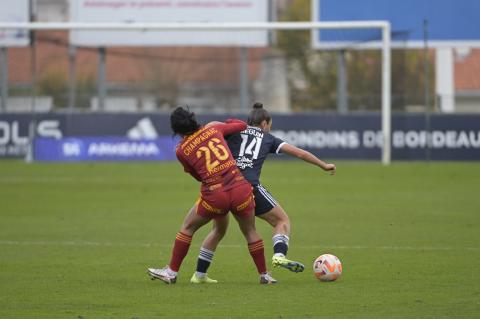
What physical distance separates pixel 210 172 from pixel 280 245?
42.0 inches

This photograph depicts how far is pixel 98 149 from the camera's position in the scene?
32344 mm

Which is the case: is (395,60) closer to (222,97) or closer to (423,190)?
(222,97)

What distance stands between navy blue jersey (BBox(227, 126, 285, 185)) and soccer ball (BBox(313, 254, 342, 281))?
3.46 ft

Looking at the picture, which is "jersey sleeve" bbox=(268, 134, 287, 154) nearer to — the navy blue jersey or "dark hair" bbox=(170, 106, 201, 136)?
the navy blue jersey

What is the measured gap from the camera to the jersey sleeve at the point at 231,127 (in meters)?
10.2

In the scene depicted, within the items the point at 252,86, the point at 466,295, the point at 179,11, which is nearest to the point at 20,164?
the point at 179,11

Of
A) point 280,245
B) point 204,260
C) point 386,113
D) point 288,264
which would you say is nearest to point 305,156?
point 280,245

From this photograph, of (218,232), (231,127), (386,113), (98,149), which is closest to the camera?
(231,127)

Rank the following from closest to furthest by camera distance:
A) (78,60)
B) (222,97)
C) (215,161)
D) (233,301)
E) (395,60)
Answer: (233,301) < (215,161) < (395,60) < (222,97) < (78,60)

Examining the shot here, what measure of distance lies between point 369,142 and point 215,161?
73.1 ft

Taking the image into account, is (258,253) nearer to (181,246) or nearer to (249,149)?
(181,246)

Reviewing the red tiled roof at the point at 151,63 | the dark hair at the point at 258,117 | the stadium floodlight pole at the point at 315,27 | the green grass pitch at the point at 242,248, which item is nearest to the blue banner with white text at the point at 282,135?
the stadium floodlight pole at the point at 315,27

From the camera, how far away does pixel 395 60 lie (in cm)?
3612

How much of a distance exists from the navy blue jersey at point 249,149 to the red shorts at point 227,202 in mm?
399
